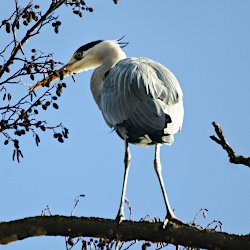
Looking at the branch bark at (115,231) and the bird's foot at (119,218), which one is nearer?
the branch bark at (115,231)

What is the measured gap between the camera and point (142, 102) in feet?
19.1

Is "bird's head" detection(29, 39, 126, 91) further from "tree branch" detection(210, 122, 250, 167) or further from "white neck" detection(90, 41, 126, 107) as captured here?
"tree branch" detection(210, 122, 250, 167)

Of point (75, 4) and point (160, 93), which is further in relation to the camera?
point (160, 93)

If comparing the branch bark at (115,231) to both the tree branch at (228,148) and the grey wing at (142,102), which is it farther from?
the grey wing at (142,102)

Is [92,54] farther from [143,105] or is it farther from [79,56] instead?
[143,105]

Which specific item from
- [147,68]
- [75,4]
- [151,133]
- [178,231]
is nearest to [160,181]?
[151,133]

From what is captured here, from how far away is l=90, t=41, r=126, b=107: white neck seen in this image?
7629 millimetres

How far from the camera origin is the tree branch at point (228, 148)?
160 inches

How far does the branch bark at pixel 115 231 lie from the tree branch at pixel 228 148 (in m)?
0.63

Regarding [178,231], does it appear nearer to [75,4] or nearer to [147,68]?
[75,4]

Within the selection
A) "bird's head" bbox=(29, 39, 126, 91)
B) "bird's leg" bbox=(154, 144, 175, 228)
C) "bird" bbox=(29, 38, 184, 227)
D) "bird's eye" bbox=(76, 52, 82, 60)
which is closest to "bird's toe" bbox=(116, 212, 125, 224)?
"bird" bbox=(29, 38, 184, 227)

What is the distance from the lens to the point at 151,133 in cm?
559

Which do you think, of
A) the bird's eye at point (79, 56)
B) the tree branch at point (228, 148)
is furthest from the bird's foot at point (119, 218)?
the bird's eye at point (79, 56)

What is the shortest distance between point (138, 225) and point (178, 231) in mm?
277
